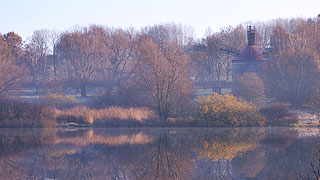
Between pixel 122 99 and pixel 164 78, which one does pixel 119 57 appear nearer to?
pixel 122 99

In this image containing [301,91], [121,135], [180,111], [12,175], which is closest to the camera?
[12,175]

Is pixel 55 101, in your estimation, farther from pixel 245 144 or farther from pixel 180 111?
pixel 245 144

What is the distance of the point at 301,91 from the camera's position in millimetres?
44219

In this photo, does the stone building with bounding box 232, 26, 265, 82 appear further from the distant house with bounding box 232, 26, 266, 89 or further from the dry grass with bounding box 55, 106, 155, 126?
the dry grass with bounding box 55, 106, 155, 126

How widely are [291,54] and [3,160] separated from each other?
104 ft

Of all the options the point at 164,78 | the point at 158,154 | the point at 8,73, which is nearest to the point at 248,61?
the point at 164,78

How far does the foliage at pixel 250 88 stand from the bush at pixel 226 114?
297 inches

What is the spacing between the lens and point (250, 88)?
42.7 m

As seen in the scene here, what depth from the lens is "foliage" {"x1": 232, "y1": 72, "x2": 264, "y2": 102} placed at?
138ft

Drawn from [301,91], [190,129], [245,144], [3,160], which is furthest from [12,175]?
[301,91]

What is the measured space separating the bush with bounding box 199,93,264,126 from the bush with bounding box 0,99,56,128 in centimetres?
1125

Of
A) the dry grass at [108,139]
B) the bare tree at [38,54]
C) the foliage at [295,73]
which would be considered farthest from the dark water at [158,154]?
the bare tree at [38,54]

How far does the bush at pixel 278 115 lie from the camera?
34.7m

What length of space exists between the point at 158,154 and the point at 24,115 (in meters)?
16.1
